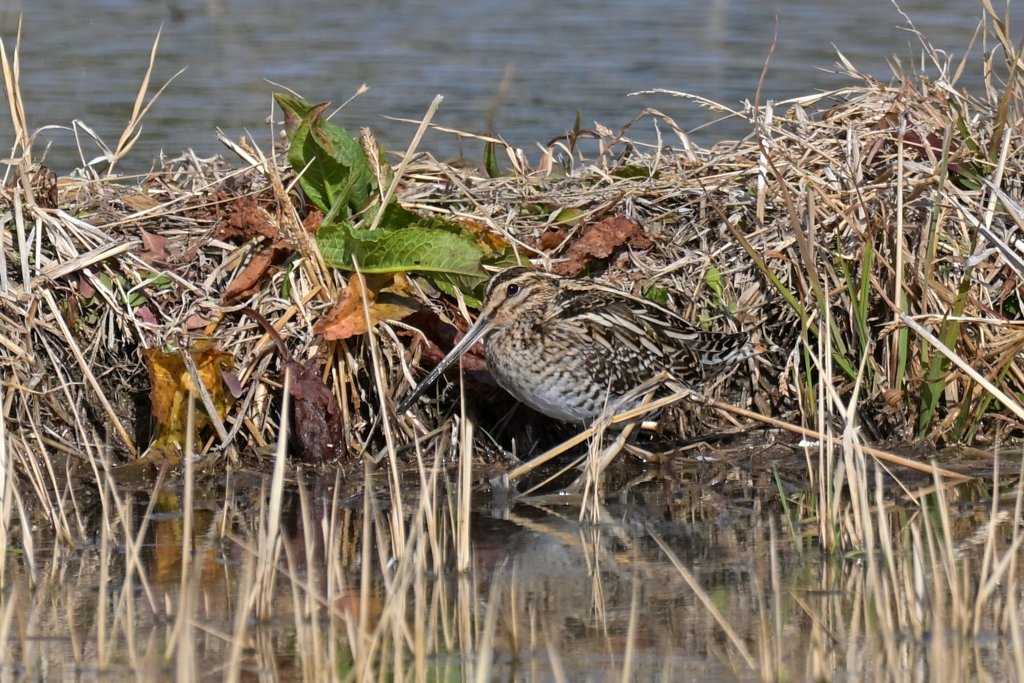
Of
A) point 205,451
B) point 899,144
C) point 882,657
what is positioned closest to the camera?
point 882,657

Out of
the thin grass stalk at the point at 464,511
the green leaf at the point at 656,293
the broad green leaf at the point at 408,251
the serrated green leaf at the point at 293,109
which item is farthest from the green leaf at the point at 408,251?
the thin grass stalk at the point at 464,511

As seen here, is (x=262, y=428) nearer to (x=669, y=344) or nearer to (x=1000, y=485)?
(x=669, y=344)

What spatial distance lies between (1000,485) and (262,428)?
247cm

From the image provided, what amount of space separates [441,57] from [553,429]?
677 cm

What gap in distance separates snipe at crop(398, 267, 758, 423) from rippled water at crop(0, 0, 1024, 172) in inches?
134

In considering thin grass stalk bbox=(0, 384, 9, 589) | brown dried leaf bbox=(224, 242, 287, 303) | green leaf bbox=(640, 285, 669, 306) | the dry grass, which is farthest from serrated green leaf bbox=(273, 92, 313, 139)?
thin grass stalk bbox=(0, 384, 9, 589)

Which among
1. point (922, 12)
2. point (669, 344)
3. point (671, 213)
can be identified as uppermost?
point (922, 12)

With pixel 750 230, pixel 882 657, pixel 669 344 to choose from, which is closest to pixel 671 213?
pixel 750 230

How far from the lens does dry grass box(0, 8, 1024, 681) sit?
321 cm

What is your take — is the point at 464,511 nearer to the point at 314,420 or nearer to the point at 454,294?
the point at 314,420

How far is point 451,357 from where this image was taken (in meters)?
4.85

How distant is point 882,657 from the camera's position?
120 inches

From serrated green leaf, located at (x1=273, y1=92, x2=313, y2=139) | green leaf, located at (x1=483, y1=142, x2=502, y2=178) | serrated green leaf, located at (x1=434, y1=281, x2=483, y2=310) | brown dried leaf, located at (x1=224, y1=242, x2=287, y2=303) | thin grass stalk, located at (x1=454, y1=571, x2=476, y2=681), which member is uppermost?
serrated green leaf, located at (x1=273, y1=92, x2=313, y2=139)

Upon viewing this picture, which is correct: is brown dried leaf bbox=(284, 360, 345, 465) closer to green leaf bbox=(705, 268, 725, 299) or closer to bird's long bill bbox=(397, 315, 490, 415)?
bird's long bill bbox=(397, 315, 490, 415)
